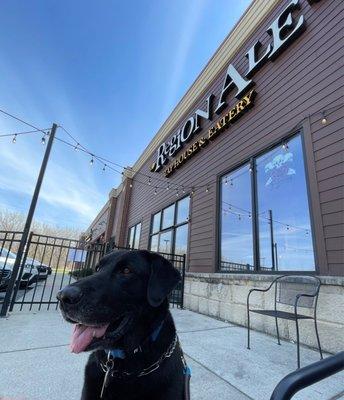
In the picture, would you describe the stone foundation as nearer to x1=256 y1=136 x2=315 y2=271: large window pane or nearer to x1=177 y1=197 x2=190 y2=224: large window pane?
x1=256 y1=136 x2=315 y2=271: large window pane

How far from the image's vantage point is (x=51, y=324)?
384 centimetres

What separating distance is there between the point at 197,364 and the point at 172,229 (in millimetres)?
5626

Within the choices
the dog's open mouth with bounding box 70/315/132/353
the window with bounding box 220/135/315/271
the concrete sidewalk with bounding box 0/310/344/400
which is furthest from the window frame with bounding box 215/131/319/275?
the dog's open mouth with bounding box 70/315/132/353

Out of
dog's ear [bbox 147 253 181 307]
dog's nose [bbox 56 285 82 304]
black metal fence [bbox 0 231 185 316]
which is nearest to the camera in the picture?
dog's nose [bbox 56 285 82 304]

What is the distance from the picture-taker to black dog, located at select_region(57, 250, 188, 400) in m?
1.29

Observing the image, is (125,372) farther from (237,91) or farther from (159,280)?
(237,91)

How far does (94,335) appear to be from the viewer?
1.34 metres

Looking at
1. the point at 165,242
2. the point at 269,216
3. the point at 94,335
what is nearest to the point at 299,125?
the point at 269,216

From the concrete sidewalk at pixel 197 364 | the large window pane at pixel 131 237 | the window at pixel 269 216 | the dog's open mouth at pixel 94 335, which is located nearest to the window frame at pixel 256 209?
the window at pixel 269 216

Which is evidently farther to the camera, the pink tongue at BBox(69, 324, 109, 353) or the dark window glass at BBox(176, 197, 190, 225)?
the dark window glass at BBox(176, 197, 190, 225)

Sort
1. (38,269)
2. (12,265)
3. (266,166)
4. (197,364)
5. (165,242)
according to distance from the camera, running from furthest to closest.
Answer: (165,242) < (38,269) < (12,265) < (266,166) < (197,364)

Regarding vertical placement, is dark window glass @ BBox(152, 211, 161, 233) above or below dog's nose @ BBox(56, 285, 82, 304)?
above

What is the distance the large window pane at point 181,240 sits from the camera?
7204 mm

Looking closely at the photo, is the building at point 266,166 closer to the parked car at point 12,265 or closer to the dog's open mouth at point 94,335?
the dog's open mouth at point 94,335
